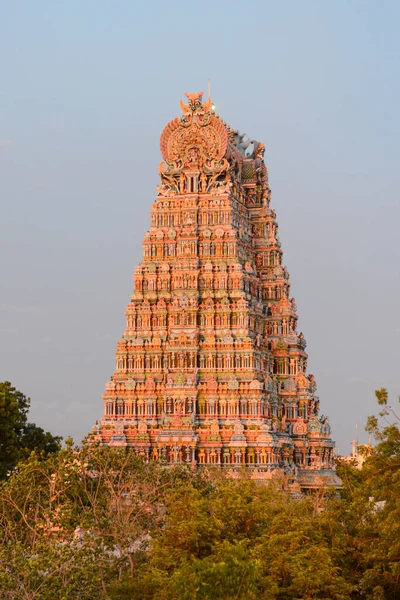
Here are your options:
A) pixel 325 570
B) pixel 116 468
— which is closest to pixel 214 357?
pixel 116 468

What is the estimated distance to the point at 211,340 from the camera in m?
93.1

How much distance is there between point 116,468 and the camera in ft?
206

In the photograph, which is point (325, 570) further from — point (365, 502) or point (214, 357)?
point (214, 357)

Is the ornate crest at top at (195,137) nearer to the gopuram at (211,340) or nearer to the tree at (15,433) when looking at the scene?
the gopuram at (211,340)

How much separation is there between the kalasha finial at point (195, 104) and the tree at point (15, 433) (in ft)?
98.4

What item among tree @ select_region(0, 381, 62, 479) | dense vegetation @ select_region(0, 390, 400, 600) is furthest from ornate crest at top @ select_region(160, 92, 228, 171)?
dense vegetation @ select_region(0, 390, 400, 600)

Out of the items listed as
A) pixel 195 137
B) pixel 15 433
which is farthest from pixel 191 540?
pixel 195 137

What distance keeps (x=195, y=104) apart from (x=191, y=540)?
56705 mm

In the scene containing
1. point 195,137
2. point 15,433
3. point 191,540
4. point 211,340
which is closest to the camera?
point 191,540

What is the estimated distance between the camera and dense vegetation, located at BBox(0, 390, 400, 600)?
41219 mm

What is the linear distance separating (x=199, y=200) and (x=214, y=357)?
13.6m

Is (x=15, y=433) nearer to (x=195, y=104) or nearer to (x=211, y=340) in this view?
(x=211, y=340)

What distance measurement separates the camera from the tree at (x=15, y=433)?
250ft

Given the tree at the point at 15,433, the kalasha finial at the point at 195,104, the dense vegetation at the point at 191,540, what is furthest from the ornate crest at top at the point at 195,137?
the dense vegetation at the point at 191,540
